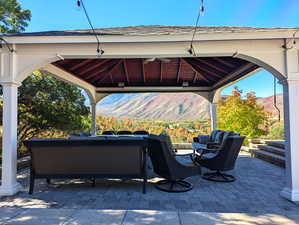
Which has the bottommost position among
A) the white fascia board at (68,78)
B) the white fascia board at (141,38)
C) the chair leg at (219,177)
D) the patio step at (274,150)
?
the chair leg at (219,177)

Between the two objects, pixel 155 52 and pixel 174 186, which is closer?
pixel 155 52

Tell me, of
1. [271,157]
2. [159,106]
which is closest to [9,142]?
[271,157]

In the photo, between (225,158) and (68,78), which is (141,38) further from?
(68,78)

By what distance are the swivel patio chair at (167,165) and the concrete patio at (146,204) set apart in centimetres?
29

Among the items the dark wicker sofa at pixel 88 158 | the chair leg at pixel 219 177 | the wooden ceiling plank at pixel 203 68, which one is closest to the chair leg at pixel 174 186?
the dark wicker sofa at pixel 88 158

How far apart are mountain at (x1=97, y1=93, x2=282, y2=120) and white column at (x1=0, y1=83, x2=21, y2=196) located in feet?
40.5

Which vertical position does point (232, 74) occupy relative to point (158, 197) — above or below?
above

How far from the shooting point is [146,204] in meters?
3.14

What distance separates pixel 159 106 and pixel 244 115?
11.0 metres

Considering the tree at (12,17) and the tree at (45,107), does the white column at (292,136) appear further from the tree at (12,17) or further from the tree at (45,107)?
the tree at (12,17)

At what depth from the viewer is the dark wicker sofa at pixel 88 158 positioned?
141 inches

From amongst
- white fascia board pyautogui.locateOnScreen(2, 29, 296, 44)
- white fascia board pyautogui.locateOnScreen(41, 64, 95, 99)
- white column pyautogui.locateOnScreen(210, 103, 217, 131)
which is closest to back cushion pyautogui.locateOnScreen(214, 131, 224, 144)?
white column pyautogui.locateOnScreen(210, 103, 217, 131)

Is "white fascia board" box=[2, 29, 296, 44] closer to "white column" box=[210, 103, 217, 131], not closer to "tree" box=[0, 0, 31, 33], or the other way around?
"tree" box=[0, 0, 31, 33]

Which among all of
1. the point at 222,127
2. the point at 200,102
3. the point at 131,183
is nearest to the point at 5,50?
the point at 131,183
